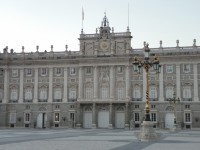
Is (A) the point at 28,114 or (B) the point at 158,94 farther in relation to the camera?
(A) the point at 28,114

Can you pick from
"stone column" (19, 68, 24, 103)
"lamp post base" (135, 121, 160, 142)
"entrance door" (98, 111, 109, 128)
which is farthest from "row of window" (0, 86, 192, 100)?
"lamp post base" (135, 121, 160, 142)

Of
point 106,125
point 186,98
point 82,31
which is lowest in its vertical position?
point 106,125

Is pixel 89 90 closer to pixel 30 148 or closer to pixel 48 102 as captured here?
pixel 48 102

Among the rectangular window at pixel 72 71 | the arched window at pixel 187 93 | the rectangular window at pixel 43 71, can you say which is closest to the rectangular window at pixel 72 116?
the rectangular window at pixel 72 71

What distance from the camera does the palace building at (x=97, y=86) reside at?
69000 mm

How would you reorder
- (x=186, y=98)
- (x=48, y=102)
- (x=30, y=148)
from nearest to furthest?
(x=30, y=148) < (x=186, y=98) < (x=48, y=102)

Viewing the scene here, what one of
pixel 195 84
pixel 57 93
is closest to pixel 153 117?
pixel 195 84

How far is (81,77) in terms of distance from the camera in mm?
72562

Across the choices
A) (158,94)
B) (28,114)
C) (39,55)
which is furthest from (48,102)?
(158,94)

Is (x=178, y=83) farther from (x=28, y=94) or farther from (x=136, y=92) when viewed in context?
(x=28, y=94)

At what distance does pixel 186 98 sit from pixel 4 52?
35.7 m

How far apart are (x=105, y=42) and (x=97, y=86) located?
8282 millimetres

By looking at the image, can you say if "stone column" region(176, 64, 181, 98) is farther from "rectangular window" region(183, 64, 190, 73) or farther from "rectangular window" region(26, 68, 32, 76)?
"rectangular window" region(26, 68, 32, 76)

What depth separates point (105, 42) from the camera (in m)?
73.1
